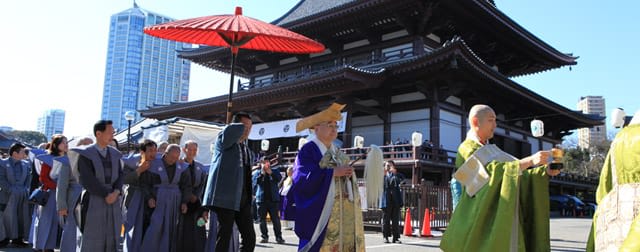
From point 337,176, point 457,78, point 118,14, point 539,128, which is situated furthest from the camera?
point 118,14

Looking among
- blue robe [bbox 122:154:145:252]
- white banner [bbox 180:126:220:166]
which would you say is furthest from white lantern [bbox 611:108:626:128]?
white banner [bbox 180:126:220:166]

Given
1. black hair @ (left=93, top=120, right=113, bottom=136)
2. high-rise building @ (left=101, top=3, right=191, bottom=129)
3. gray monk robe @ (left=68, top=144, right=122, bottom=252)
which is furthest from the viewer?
high-rise building @ (left=101, top=3, right=191, bottom=129)

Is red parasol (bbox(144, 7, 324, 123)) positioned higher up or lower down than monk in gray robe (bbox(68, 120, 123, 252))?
higher up

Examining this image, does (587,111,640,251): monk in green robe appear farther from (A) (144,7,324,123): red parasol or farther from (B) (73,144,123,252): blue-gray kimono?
(B) (73,144,123,252): blue-gray kimono

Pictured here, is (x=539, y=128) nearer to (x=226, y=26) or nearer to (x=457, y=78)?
(x=457, y=78)

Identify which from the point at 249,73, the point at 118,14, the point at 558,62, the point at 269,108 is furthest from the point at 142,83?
the point at 558,62

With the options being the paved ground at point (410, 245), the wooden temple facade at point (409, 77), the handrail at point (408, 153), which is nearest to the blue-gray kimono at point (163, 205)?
the paved ground at point (410, 245)

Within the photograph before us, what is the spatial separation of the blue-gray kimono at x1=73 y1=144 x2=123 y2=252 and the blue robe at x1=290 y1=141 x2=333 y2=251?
6.65 feet

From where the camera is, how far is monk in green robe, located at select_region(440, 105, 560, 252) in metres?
3.28

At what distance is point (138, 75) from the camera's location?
7288cm

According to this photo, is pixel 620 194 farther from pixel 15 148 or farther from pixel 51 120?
pixel 51 120

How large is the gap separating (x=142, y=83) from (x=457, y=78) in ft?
206

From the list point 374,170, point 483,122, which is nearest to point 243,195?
point 374,170

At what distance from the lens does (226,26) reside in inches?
199
